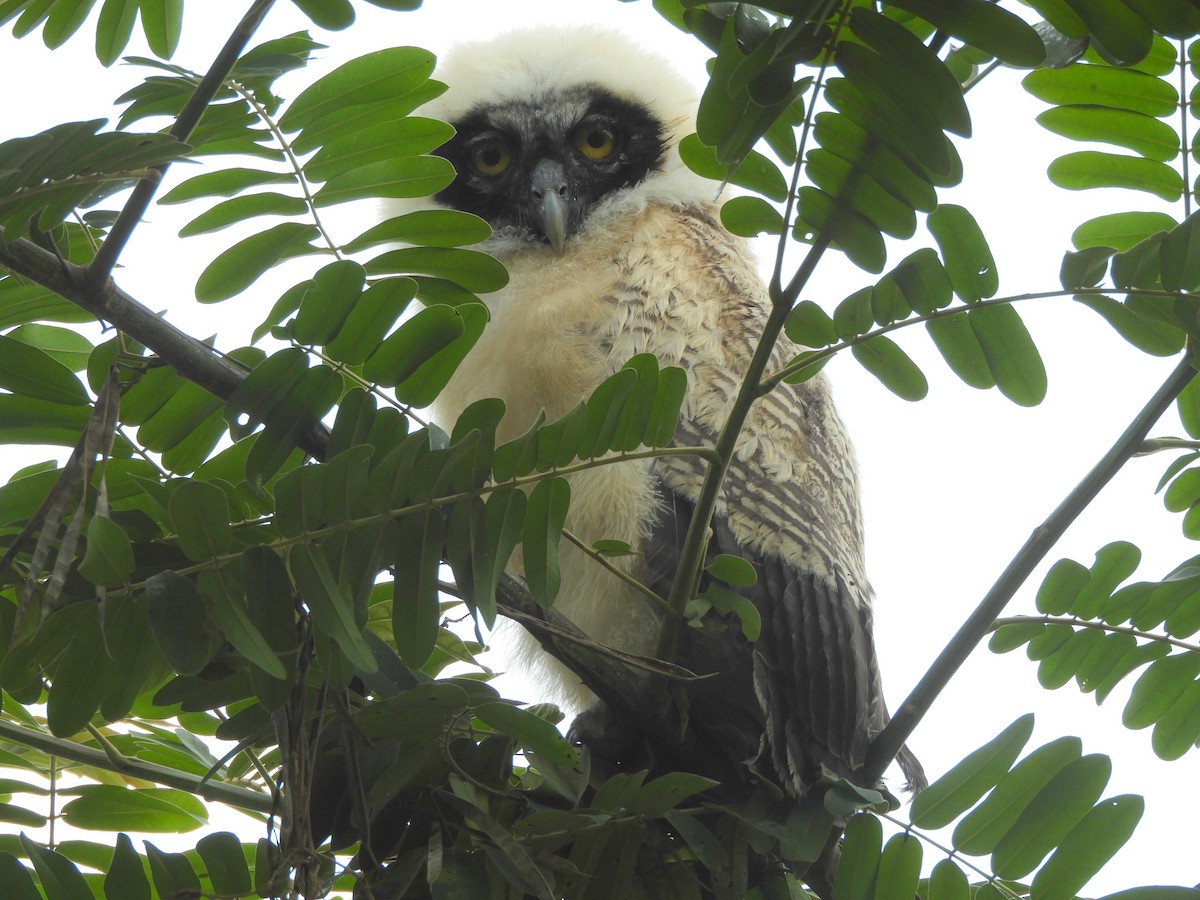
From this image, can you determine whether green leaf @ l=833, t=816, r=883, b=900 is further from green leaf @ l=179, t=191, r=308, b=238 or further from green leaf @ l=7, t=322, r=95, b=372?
green leaf @ l=7, t=322, r=95, b=372

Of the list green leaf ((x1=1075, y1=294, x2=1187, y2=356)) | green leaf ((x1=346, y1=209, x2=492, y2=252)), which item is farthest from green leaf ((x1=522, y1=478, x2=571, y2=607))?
green leaf ((x1=1075, y1=294, x2=1187, y2=356))

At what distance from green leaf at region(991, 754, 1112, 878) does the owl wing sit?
27 cm

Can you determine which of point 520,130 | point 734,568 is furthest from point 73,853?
point 520,130

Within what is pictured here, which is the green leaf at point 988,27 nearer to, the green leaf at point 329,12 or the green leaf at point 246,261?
the green leaf at point 329,12

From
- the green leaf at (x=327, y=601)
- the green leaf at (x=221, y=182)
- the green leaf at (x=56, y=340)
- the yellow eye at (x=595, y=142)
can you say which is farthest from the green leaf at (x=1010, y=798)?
the yellow eye at (x=595, y=142)

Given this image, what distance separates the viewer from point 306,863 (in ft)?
3.94

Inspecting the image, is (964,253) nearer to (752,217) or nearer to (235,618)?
(752,217)

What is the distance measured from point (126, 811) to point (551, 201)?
4.85 feet

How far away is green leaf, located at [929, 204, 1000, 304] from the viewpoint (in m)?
1.26

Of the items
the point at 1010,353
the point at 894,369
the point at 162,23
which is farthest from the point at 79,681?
the point at 1010,353

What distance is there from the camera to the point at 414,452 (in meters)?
1.16

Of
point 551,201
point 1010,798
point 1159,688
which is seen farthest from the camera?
point 551,201

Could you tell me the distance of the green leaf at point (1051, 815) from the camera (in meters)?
1.40

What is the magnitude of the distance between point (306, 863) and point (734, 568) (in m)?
0.65
